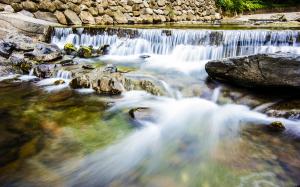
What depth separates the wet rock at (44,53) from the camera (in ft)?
23.1

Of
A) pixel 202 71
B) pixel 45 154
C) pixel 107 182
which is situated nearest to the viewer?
pixel 107 182

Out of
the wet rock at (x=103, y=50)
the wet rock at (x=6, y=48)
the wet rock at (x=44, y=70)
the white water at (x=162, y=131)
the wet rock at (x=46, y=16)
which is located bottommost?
the white water at (x=162, y=131)

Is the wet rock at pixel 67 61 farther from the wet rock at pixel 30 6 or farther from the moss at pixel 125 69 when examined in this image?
the wet rock at pixel 30 6

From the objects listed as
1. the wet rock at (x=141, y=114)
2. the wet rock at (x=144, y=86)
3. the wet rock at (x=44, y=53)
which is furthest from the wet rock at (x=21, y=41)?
the wet rock at (x=141, y=114)

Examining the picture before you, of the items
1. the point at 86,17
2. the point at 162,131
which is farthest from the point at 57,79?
the point at 86,17

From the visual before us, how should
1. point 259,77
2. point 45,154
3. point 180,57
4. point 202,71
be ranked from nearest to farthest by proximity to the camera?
1. point 45,154
2. point 259,77
3. point 202,71
4. point 180,57

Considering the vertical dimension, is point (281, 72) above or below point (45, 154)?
above

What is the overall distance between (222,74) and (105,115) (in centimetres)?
228

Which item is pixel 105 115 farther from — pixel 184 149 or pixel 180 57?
pixel 180 57

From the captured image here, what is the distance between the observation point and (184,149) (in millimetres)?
3547

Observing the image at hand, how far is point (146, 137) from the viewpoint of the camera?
12.7 feet

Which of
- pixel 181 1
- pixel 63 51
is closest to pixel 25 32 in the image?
pixel 63 51

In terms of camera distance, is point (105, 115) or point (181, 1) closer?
point (105, 115)

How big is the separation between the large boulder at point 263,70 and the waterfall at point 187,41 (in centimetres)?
180
